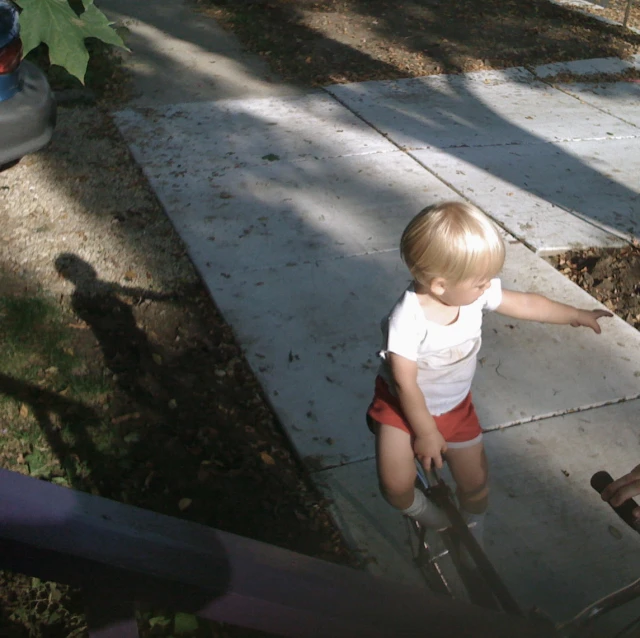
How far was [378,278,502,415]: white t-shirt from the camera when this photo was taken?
2342 millimetres

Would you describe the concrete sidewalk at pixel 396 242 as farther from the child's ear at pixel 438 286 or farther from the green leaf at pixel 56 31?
the green leaf at pixel 56 31

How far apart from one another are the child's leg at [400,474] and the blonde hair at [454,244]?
21.6 inches

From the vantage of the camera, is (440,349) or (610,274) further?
(610,274)

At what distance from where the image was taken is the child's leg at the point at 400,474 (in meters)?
2.48

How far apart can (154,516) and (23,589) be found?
1.99 meters

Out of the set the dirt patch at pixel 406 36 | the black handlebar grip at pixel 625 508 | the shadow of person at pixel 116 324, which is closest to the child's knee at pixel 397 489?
the black handlebar grip at pixel 625 508

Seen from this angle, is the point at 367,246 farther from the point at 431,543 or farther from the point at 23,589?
the point at 23,589

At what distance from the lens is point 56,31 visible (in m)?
1.98

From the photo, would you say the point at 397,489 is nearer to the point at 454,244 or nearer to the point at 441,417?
the point at 441,417

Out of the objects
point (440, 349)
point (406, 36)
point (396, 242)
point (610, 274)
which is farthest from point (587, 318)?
point (406, 36)

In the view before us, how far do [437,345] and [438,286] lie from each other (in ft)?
0.72

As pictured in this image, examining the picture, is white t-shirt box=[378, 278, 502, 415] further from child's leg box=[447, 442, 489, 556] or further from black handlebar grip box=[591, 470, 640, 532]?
black handlebar grip box=[591, 470, 640, 532]

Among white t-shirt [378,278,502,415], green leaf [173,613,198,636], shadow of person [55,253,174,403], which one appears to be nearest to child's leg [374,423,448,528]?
white t-shirt [378,278,502,415]

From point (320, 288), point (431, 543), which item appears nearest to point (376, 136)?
point (320, 288)
